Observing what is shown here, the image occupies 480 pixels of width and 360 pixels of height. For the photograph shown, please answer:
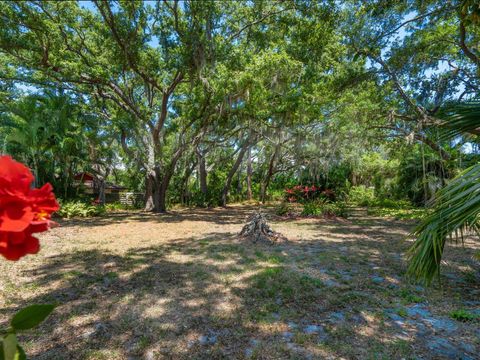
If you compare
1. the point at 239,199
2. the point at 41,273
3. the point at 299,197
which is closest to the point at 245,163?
the point at 239,199

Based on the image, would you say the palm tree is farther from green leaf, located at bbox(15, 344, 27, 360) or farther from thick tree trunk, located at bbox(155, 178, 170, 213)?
thick tree trunk, located at bbox(155, 178, 170, 213)

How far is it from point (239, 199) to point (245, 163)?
3.00 meters

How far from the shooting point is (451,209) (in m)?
1.52

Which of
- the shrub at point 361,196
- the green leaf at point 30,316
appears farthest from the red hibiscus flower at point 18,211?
the shrub at point 361,196

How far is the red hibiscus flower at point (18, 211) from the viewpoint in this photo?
1.35 feet

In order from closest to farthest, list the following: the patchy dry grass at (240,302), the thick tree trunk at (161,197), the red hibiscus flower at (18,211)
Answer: the red hibiscus flower at (18,211) < the patchy dry grass at (240,302) < the thick tree trunk at (161,197)

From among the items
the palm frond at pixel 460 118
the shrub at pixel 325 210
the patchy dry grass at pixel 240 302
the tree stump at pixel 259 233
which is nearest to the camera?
the palm frond at pixel 460 118

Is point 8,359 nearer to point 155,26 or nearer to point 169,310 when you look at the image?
point 169,310

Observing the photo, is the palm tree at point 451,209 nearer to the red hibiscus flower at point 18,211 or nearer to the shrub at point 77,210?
the red hibiscus flower at point 18,211

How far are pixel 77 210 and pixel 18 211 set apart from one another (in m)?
10.6

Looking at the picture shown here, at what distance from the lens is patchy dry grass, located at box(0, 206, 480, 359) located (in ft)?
7.37

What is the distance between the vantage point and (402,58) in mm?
7910

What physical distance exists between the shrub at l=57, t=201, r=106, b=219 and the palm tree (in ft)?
32.7

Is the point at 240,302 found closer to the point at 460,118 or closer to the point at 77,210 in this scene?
the point at 460,118
